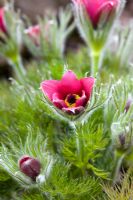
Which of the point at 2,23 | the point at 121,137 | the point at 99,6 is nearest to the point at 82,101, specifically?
the point at 121,137

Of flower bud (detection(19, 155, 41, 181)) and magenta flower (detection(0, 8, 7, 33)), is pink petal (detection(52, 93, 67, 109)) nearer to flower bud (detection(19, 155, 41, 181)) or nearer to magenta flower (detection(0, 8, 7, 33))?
flower bud (detection(19, 155, 41, 181))

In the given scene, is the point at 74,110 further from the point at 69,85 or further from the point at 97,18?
the point at 97,18

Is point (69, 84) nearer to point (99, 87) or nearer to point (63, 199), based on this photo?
point (99, 87)

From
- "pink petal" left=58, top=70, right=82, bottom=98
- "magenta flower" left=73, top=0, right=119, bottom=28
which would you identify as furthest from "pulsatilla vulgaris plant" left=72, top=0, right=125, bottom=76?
"pink petal" left=58, top=70, right=82, bottom=98

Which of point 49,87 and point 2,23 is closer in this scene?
→ point 49,87

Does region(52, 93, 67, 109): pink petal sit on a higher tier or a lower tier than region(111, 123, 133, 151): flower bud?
higher

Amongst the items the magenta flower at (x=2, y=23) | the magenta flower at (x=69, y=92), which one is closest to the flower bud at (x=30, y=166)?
the magenta flower at (x=69, y=92)

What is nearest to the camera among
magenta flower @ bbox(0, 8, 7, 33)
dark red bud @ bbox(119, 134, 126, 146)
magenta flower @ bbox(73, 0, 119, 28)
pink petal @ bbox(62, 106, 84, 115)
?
pink petal @ bbox(62, 106, 84, 115)

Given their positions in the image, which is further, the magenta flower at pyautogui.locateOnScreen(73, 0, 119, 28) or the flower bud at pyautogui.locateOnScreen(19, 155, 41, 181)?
the magenta flower at pyautogui.locateOnScreen(73, 0, 119, 28)
